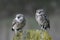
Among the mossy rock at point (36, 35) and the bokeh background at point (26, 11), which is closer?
the mossy rock at point (36, 35)

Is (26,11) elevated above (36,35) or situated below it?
above

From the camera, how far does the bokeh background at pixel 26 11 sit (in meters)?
5.76

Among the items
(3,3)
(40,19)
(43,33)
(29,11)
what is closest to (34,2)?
(29,11)

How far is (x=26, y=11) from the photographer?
20.0ft

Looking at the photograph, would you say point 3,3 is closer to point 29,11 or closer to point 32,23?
point 29,11

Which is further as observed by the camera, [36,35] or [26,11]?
[26,11]

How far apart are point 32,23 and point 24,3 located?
78cm

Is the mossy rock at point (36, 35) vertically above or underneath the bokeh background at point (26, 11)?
underneath

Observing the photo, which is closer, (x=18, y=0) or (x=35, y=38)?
(x=35, y=38)

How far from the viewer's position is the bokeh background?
576cm

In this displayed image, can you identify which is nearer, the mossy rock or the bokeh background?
the mossy rock

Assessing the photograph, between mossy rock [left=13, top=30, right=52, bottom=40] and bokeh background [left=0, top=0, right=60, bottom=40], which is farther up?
bokeh background [left=0, top=0, right=60, bottom=40]

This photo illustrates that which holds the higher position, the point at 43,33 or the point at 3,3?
the point at 3,3

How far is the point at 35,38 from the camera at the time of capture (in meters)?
3.42
